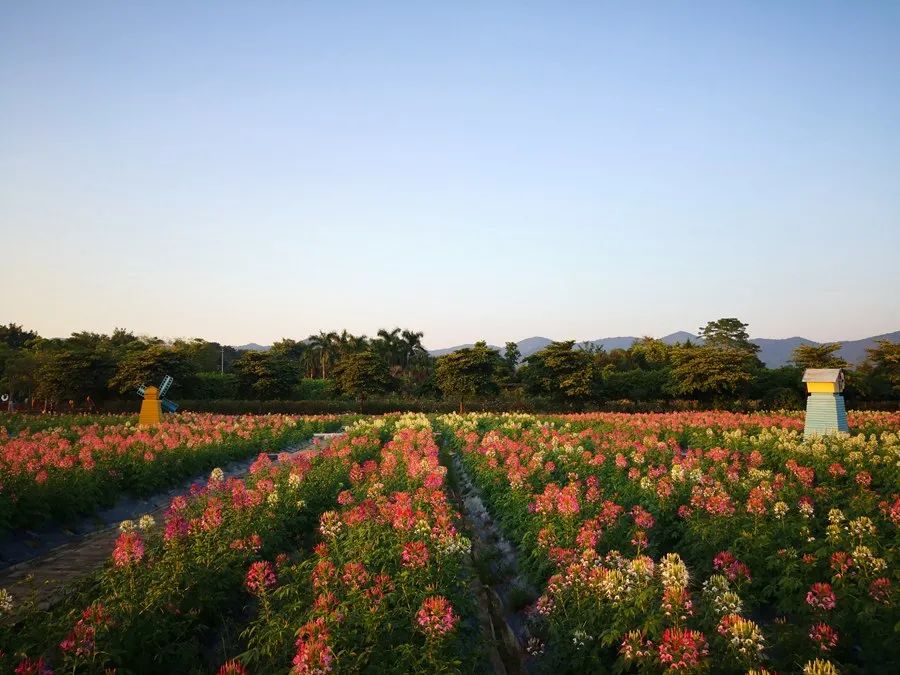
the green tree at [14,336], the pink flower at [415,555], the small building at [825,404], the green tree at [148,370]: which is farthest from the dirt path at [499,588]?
the green tree at [14,336]

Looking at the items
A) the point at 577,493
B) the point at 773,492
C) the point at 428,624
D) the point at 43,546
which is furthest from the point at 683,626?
the point at 43,546

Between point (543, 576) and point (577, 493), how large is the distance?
5.30ft

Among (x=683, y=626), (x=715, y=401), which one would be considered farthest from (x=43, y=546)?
(x=715, y=401)

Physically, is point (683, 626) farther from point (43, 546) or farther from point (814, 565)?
point (43, 546)

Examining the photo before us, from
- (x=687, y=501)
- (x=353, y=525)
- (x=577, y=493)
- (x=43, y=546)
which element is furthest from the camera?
(x=43, y=546)

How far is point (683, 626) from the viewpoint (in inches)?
188

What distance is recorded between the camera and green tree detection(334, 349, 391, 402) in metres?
43.0

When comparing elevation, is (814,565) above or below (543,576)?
above

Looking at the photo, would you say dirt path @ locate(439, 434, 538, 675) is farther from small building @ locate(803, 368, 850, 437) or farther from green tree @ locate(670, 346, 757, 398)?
green tree @ locate(670, 346, 757, 398)

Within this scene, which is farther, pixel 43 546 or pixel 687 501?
pixel 43 546

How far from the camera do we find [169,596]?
18.4 feet

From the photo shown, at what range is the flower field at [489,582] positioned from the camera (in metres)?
4.51

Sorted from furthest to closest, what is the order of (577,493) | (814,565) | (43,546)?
(43,546)
(577,493)
(814,565)

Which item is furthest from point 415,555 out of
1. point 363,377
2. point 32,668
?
point 363,377
